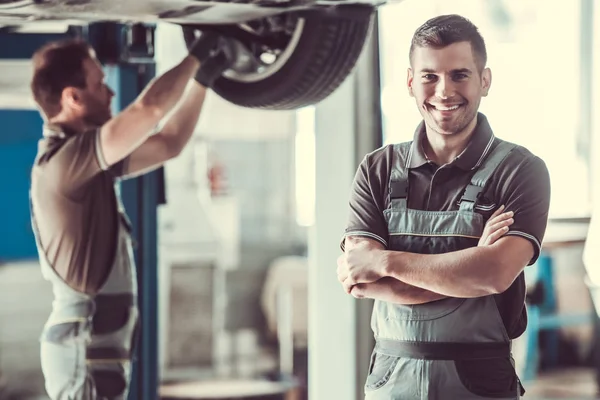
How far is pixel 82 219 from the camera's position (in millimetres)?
1829

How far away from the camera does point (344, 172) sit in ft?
7.79

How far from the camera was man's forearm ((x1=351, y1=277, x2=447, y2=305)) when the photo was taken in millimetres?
1076

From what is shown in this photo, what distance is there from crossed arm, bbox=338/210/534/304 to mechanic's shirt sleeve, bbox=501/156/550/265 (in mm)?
11

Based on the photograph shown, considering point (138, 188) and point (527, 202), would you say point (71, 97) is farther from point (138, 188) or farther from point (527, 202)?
point (527, 202)

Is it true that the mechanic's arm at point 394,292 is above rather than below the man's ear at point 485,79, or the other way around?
below

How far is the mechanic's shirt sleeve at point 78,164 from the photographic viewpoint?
178 cm

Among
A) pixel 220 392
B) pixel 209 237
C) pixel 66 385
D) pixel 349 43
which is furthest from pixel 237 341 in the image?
pixel 349 43

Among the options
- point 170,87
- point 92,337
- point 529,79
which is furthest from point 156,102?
point 529,79

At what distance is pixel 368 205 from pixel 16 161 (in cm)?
176

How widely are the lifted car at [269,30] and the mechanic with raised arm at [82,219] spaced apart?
0.15 m

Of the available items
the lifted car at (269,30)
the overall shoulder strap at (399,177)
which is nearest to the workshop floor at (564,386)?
the lifted car at (269,30)

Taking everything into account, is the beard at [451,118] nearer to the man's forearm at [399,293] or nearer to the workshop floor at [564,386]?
the man's forearm at [399,293]

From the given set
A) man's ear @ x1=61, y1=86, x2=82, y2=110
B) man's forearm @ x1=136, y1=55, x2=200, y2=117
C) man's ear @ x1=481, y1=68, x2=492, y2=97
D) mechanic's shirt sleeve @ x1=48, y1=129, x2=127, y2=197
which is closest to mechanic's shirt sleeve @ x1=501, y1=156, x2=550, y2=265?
man's ear @ x1=481, y1=68, x2=492, y2=97

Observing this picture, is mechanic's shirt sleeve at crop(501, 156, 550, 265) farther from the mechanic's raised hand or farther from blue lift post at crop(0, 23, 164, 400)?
blue lift post at crop(0, 23, 164, 400)
